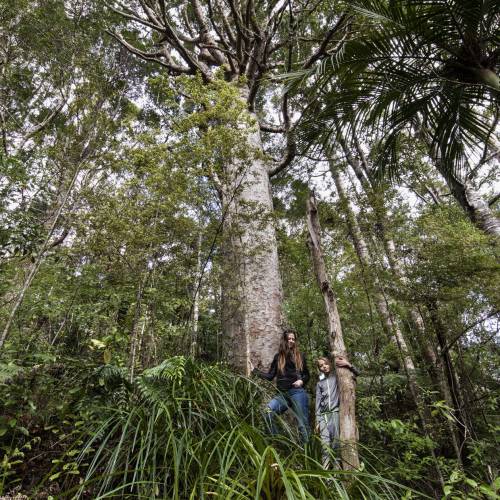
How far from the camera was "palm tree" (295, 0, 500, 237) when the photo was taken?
2713mm

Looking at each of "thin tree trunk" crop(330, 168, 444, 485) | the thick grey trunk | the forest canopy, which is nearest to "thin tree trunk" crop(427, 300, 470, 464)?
the forest canopy

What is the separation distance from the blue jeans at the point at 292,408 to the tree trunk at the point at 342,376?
0.23 meters

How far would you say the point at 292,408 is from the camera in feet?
9.11

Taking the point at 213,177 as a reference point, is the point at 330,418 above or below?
below

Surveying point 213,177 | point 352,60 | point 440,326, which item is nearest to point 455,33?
point 352,60

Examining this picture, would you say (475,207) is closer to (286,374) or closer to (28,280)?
(286,374)

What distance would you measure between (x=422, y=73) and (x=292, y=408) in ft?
10.3

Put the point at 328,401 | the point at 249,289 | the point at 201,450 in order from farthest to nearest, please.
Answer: the point at 249,289
the point at 328,401
the point at 201,450

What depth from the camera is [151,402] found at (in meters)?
2.04

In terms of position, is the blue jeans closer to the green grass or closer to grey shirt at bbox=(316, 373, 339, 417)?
the green grass

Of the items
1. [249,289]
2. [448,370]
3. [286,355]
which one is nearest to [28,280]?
[249,289]

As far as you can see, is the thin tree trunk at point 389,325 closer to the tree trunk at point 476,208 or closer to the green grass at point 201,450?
the tree trunk at point 476,208

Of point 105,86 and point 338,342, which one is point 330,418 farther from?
point 105,86

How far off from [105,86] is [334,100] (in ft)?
12.2
